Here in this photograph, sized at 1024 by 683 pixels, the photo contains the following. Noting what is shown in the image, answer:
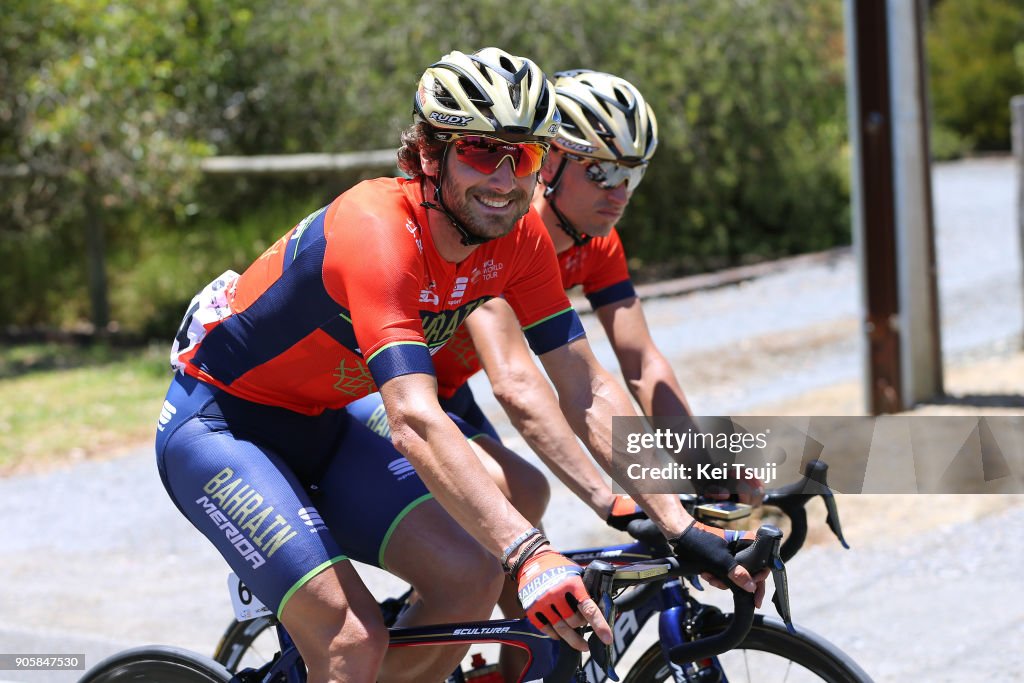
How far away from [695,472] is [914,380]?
218 inches

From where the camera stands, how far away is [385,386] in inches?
113

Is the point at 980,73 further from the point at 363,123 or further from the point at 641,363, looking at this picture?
the point at 641,363

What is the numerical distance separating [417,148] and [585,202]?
92cm

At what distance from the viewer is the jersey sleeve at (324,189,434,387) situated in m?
2.87

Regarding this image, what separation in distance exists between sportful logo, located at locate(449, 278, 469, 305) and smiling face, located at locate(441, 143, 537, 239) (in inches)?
6.7

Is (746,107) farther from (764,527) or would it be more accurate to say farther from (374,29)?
(764,527)

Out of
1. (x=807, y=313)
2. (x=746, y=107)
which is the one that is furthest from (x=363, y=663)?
(x=746, y=107)

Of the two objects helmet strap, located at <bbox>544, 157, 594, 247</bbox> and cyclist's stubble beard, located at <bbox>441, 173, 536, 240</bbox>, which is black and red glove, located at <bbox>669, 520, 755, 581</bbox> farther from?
helmet strap, located at <bbox>544, 157, 594, 247</bbox>

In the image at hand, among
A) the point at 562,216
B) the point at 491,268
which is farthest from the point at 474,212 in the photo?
the point at 562,216

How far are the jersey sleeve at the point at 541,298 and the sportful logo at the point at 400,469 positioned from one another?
0.47m

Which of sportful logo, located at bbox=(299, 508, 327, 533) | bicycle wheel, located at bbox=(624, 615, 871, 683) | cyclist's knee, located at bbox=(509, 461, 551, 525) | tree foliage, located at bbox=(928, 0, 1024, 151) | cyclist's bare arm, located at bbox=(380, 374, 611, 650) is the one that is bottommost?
tree foliage, located at bbox=(928, 0, 1024, 151)

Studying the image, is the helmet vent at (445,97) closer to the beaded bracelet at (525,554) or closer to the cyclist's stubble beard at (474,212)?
the cyclist's stubble beard at (474,212)

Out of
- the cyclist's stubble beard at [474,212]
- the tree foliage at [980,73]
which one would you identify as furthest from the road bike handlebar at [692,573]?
the tree foliage at [980,73]

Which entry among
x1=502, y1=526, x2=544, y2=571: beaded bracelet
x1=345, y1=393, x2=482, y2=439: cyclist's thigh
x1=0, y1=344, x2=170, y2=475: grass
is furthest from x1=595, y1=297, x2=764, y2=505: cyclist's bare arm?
x1=0, y1=344, x2=170, y2=475: grass
